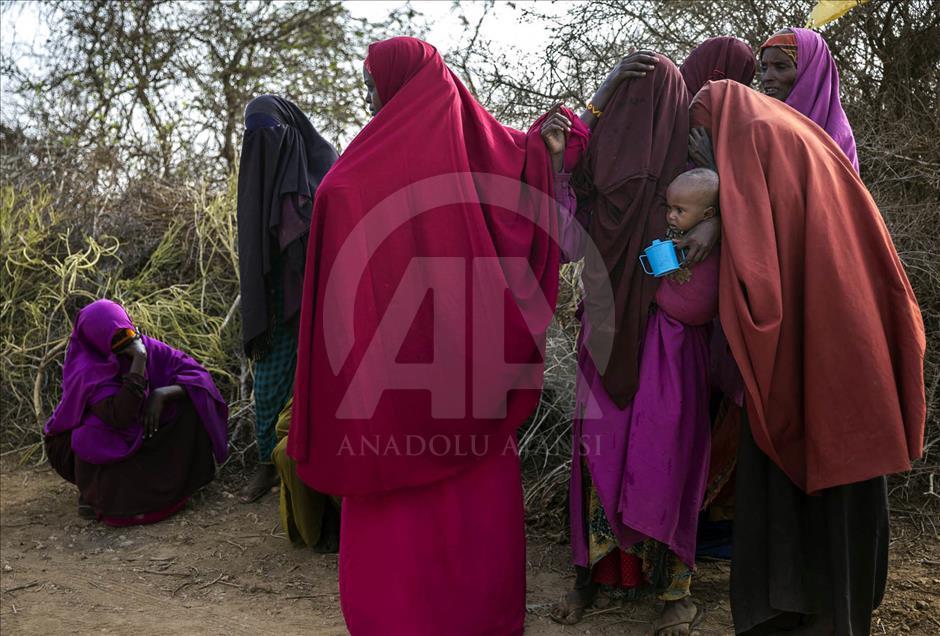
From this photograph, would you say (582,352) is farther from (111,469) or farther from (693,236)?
(111,469)

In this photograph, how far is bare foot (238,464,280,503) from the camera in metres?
4.55

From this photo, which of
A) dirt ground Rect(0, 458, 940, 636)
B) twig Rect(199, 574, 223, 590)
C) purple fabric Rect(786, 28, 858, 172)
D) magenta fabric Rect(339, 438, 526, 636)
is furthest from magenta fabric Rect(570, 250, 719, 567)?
twig Rect(199, 574, 223, 590)

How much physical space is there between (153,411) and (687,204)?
3.08 meters

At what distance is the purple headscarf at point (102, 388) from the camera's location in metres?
4.36

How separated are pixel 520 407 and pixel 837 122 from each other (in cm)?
143

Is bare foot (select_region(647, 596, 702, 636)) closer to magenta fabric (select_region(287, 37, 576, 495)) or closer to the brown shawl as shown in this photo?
the brown shawl

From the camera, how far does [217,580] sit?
3648 millimetres

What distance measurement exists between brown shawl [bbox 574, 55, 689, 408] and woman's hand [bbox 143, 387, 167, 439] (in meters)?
2.68

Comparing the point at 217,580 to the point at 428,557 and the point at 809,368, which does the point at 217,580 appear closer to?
the point at 428,557

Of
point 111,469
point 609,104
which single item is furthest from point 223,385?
point 609,104

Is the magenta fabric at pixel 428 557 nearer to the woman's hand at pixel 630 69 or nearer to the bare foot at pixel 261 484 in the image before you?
the woman's hand at pixel 630 69

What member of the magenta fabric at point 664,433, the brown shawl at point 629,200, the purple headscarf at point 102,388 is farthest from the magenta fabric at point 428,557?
the purple headscarf at point 102,388

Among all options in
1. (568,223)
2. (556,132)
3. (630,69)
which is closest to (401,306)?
(568,223)

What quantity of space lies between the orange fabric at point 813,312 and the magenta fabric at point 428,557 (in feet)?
2.69
